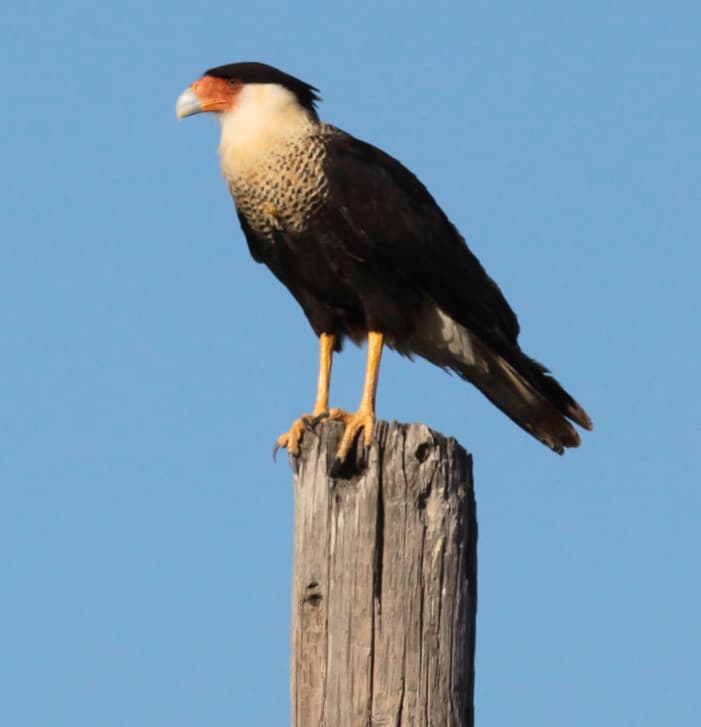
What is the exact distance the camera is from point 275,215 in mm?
5820

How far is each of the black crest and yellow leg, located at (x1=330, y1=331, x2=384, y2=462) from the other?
1.12m

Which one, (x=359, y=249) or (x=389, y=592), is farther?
(x=359, y=249)

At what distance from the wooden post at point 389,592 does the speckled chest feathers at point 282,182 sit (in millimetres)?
2153

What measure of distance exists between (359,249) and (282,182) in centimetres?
41

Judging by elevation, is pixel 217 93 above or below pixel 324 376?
above

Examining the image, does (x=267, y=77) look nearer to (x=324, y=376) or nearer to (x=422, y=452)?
(x=324, y=376)

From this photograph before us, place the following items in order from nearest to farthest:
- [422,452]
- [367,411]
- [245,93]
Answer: [422,452] → [367,411] → [245,93]

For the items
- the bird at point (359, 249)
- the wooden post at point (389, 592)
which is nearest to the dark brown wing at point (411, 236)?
the bird at point (359, 249)

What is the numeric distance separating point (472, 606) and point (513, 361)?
232cm

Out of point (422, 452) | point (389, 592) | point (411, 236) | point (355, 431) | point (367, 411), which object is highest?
point (411, 236)

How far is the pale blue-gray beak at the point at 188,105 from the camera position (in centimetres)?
611

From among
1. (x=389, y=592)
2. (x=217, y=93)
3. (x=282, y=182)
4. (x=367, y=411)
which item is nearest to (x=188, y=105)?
(x=217, y=93)

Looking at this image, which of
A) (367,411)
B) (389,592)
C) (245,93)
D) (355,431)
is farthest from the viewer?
(245,93)

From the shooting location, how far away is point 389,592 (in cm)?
349
